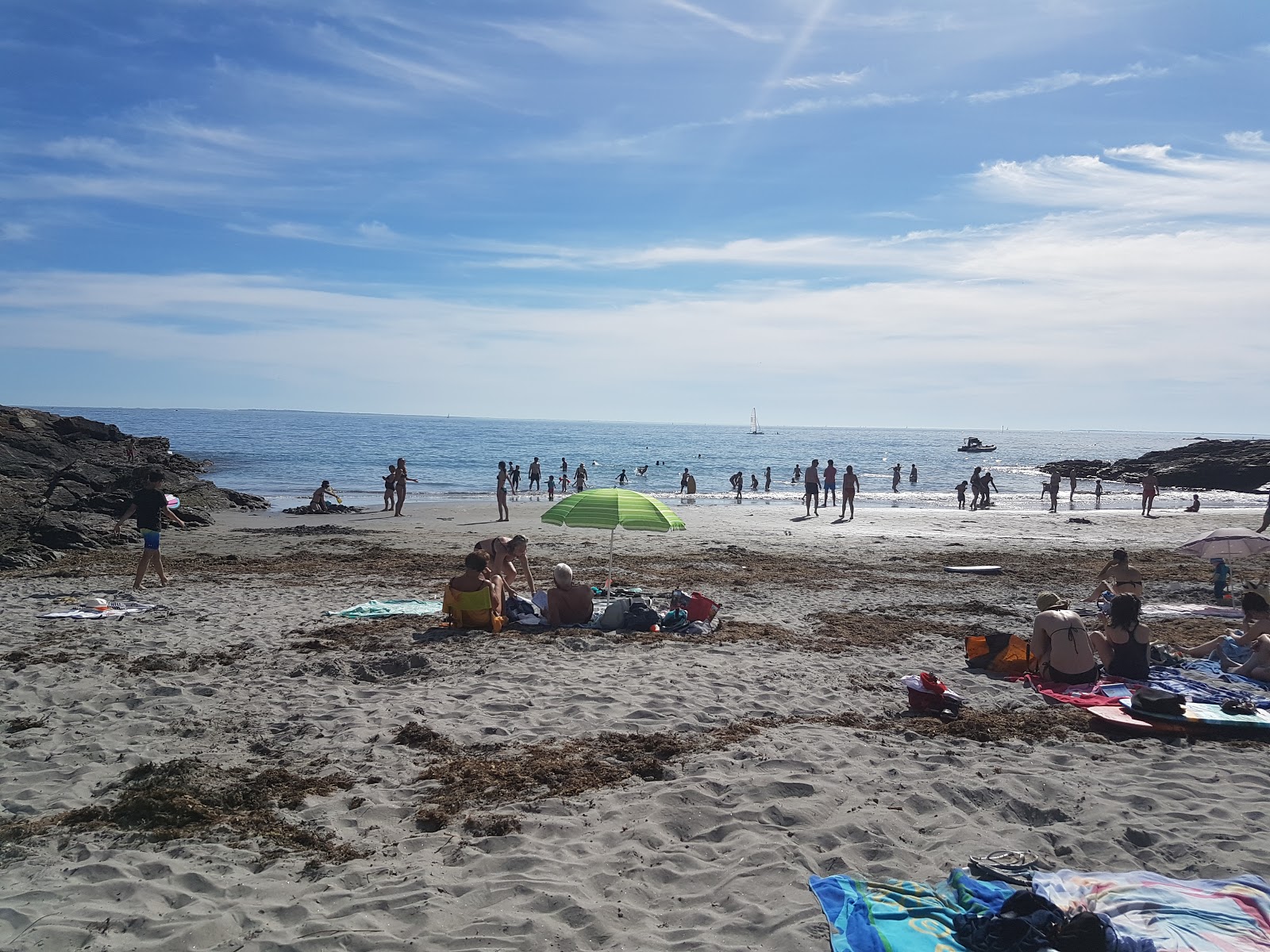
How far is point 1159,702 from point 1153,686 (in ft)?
4.48

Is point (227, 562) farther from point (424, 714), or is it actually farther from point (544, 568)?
point (424, 714)

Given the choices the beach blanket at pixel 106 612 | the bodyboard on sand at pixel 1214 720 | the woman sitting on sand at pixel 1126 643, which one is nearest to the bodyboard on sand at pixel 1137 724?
the bodyboard on sand at pixel 1214 720

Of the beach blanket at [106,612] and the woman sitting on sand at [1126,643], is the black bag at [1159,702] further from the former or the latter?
the beach blanket at [106,612]

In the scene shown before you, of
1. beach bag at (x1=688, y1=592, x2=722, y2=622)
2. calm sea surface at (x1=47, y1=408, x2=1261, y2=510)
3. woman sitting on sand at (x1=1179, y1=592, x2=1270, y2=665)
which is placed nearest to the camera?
woman sitting on sand at (x1=1179, y1=592, x2=1270, y2=665)

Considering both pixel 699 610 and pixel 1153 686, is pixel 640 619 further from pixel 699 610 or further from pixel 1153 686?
pixel 1153 686

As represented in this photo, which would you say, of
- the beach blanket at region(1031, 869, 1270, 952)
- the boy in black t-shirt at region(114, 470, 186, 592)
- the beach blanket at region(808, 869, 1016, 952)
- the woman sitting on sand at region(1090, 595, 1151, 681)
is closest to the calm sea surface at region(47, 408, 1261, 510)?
the boy in black t-shirt at region(114, 470, 186, 592)

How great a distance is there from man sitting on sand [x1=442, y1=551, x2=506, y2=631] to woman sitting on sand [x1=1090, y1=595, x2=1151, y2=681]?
261 inches

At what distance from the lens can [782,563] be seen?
1686cm

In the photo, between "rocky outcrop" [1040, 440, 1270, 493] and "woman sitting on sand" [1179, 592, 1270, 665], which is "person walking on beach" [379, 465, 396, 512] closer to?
"woman sitting on sand" [1179, 592, 1270, 665]

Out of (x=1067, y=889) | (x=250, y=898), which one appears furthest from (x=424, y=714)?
(x=1067, y=889)

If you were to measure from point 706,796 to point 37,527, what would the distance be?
16722mm

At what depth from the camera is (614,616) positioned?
10016 millimetres

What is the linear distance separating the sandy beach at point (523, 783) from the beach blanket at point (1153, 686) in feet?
0.94

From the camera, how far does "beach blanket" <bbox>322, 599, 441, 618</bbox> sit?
10.7 metres
